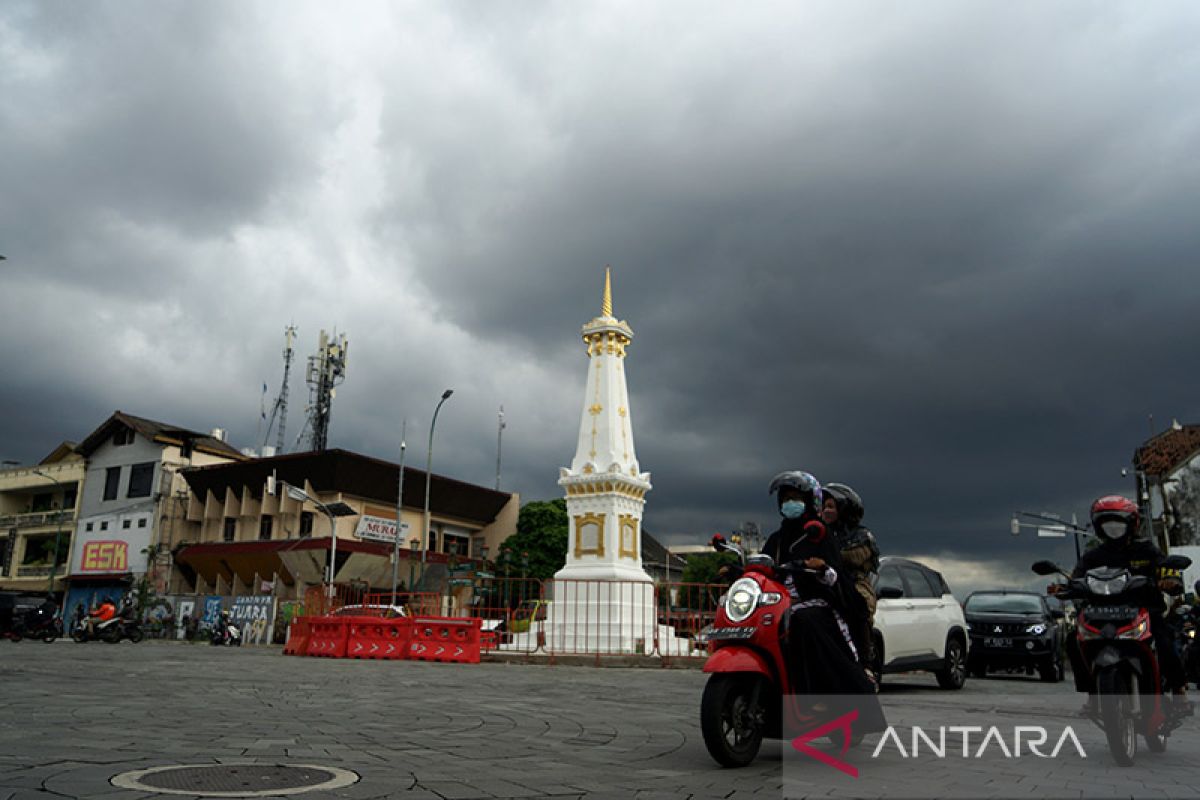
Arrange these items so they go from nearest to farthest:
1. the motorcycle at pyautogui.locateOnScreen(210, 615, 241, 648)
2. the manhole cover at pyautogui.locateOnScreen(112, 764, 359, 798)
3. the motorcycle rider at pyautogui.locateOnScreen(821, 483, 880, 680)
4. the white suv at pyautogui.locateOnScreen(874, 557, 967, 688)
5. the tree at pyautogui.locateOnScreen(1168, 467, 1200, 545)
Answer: the manhole cover at pyautogui.locateOnScreen(112, 764, 359, 798) < the motorcycle rider at pyautogui.locateOnScreen(821, 483, 880, 680) < the white suv at pyautogui.locateOnScreen(874, 557, 967, 688) < the motorcycle at pyautogui.locateOnScreen(210, 615, 241, 648) < the tree at pyautogui.locateOnScreen(1168, 467, 1200, 545)

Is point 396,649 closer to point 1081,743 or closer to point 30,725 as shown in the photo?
point 30,725

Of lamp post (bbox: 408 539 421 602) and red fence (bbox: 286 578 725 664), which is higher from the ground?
lamp post (bbox: 408 539 421 602)

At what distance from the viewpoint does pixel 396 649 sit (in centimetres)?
1859

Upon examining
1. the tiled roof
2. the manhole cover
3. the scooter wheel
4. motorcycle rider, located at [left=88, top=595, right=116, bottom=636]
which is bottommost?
the manhole cover

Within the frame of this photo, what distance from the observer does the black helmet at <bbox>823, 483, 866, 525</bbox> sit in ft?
21.0

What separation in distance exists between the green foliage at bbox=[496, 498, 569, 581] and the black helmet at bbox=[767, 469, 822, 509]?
44095mm

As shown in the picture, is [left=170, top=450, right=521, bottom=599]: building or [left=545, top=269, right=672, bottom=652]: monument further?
[left=170, top=450, right=521, bottom=599]: building

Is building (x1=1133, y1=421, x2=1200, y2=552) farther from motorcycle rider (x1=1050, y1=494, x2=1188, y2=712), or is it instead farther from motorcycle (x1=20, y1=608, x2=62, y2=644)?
motorcycle (x1=20, y1=608, x2=62, y2=644)

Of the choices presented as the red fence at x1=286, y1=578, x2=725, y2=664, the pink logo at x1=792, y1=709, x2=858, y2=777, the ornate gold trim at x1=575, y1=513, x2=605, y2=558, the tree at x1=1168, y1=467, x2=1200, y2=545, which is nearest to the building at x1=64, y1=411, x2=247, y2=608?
the red fence at x1=286, y1=578, x2=725, y2=664

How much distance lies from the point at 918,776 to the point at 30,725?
594 centimetres

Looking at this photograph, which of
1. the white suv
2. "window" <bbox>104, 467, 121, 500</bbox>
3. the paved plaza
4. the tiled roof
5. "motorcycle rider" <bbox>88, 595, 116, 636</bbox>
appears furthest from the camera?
"window" <bbox>104, 467, 121, 500</bbox>

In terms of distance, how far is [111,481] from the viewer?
51906 millimetres

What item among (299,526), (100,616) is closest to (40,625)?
(100,616)

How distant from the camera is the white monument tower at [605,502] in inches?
913
